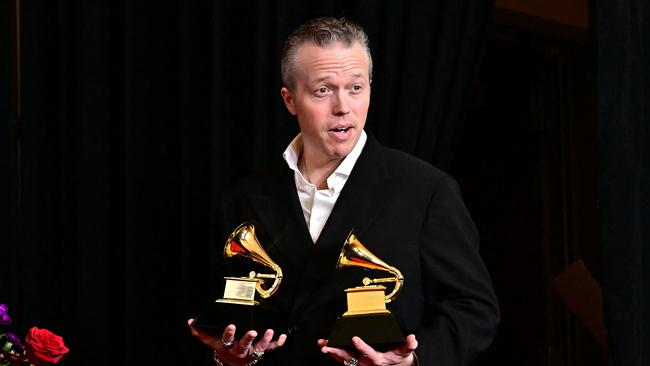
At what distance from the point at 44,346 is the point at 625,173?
151cm

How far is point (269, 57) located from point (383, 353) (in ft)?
4.74

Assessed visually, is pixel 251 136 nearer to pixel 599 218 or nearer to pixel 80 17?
pixel 80 17

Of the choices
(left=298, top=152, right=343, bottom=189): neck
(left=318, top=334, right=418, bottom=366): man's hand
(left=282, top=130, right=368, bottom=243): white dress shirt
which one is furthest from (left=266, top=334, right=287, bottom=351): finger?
(left=298, top=152, right=343, bottom=189): neck

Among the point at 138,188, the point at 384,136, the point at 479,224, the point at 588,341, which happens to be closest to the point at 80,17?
the point at 138,188

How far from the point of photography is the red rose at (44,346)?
2156 millimetres

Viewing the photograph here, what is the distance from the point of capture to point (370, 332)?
6.29 ft

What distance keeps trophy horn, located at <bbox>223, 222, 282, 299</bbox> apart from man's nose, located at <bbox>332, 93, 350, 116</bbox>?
0.33 metres

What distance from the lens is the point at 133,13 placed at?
10.5 feet

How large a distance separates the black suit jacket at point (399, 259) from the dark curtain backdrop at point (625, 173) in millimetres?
525

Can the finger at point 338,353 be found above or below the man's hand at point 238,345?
above

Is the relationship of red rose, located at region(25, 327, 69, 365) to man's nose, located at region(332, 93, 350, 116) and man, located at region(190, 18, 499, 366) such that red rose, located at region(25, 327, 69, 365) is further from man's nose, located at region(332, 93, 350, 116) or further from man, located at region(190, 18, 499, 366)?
man's nose, located at region(332, 93, 350, 116)

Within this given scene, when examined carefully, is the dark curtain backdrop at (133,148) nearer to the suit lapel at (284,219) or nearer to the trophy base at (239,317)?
the suit lapel at (284,219)

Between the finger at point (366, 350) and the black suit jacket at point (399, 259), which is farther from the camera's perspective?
the black suit jacket at point (399, 259)

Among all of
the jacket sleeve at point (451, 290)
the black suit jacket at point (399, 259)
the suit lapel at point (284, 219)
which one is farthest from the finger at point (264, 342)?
the jacket sleeve at point (451, 290)
